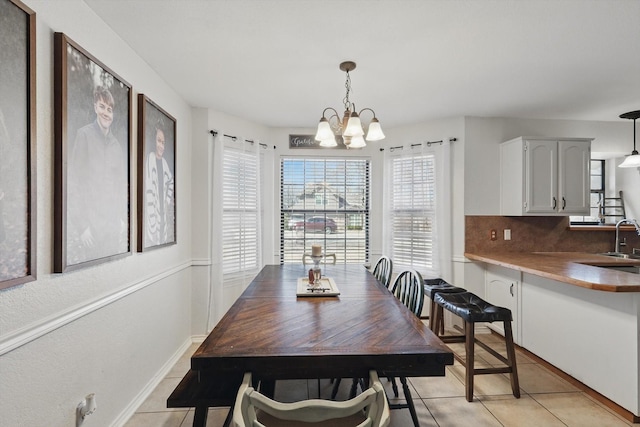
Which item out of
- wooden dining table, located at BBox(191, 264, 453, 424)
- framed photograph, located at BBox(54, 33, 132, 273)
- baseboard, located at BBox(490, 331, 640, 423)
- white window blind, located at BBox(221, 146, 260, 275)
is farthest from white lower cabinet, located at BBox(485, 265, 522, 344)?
framed photograph, located at BBox(54, 33, 132, 273)

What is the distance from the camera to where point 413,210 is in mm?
3771

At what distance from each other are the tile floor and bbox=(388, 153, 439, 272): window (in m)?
1.36

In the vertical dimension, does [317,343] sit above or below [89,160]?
below

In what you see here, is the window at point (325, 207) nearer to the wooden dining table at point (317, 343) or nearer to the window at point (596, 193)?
the wooden dining table at point (317, 343)

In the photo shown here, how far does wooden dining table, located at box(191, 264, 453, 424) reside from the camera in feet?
4.07

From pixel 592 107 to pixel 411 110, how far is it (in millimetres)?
1806

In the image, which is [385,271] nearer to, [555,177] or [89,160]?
[555,177]

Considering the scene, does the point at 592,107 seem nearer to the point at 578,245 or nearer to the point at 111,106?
the point at 578,245

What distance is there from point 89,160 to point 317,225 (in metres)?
2.72

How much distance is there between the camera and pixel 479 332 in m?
3.53

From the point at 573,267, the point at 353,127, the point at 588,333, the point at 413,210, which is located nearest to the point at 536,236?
the point at 573,267

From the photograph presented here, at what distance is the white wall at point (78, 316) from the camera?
1294 millimetres

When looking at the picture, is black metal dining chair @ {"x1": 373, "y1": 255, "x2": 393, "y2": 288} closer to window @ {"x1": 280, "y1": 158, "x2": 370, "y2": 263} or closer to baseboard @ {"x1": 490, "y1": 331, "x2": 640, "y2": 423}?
window @ {"x1": 280, "y1": 158, "x2": 370, "y2": 263}

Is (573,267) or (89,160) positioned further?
(573,267)
